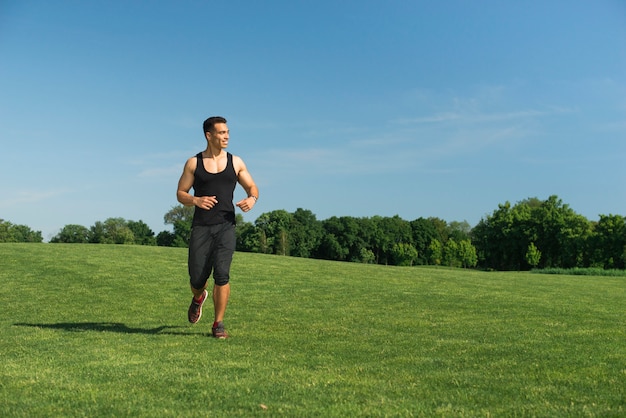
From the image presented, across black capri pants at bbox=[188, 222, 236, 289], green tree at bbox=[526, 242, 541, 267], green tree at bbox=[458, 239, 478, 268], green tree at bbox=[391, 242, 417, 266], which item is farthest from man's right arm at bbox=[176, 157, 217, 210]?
green tree at bbox=[391, 242, 417, 266]

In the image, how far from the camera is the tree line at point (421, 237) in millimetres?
76375

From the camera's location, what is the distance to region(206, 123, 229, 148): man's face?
8539 millimetres

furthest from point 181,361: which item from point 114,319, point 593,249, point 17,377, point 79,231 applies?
point 79,231

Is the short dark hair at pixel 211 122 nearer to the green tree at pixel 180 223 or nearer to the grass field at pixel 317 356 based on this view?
the grass field at pixel 317 356

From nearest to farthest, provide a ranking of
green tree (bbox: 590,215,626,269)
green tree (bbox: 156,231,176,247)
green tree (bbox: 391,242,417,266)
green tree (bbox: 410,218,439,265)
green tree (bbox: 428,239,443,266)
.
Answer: green tree (bbox: 590,215,626,269), green tree (bbox: 428,239,443,266), green tree (bbox: 391,242,417,266), green tree (bbox: 156,231,176,247), green tree (bbox: 410,218,439,265)

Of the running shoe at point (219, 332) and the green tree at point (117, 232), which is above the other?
the green tree at point (117, 232)

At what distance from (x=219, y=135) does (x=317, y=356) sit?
12.1 ft

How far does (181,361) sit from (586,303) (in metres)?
12.0

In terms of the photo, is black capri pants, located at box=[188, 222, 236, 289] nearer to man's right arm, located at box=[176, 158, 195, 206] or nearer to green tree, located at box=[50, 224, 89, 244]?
man's right arm, located at box=[176, 158, 195, 206]

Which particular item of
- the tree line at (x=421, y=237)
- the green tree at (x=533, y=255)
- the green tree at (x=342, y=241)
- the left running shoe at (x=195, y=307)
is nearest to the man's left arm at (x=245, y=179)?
the left running shoe at (x=195, y=307)

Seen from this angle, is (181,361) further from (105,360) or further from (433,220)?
(433,220)

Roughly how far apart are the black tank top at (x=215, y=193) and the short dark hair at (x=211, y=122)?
0.56m

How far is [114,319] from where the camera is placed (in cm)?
1156

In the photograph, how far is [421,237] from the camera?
114000 millimetres
